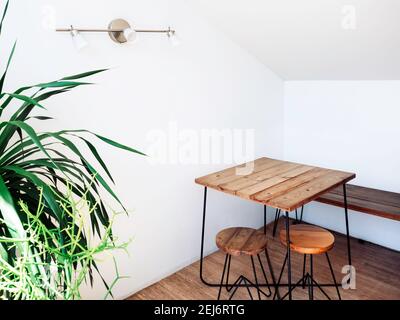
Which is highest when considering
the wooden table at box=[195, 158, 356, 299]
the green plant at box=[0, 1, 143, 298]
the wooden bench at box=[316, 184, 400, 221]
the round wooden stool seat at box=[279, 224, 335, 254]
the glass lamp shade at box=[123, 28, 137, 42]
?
the glass lamp shade at box=[123, 28, 137, 42]

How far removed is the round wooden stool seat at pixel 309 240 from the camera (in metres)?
1.94

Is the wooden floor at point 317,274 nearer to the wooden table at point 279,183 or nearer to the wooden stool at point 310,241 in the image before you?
the wooden table at point 279,183

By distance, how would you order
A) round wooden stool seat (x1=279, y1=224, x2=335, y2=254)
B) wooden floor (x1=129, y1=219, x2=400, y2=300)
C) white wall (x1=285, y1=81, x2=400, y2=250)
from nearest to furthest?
round wooden stool seat (x1=279, y1=224, x2=335, y2=254), wooden floor (x1=129, y1=219, x2=400, y2=300), white wall (x1=285, y1=81, x2=400, y2=250)

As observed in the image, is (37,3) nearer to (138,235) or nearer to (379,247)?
(138,235)

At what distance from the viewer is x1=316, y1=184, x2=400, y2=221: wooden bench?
2436mm

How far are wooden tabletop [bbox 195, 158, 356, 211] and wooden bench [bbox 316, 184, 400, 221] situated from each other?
0.32 m

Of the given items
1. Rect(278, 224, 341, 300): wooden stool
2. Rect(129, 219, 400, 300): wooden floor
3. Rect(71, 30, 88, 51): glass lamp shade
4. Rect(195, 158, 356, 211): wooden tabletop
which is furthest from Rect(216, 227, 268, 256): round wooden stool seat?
Rect(71, 30, 88, 51): glass lamp shade

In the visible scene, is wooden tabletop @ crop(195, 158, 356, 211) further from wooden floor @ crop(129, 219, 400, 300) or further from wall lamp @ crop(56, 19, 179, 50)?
wall lamp @ crop(56, 19, 179, 50)

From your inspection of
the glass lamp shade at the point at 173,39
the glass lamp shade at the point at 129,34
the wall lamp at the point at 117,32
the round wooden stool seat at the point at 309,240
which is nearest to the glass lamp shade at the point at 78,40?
the wall lamp at the point at 117,32

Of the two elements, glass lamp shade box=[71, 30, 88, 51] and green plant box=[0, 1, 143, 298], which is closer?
green plant box=[0, 1, 143, 298]

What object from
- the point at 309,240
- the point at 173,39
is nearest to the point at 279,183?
the point at 309,240

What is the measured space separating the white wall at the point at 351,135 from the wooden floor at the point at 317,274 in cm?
22

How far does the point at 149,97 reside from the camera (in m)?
2.22

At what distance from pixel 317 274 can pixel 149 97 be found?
1.72 metres
